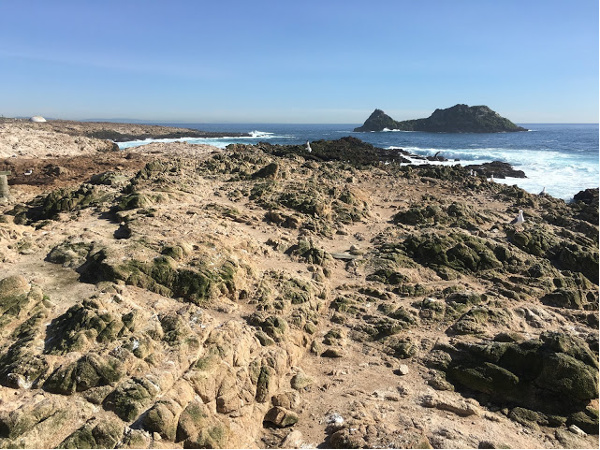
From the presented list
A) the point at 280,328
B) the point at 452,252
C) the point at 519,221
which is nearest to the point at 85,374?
the point at 280,328

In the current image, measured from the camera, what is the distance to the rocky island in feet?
17.6

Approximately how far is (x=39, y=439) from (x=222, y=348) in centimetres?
280

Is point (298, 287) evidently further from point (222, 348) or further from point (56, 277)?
point (56, 277)

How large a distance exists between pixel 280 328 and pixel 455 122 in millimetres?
116681

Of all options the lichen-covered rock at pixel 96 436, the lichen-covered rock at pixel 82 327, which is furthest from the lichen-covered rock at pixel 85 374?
the lichen-covered rock at pixel 96 436

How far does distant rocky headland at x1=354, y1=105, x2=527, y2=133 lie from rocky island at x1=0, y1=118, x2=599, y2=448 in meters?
104

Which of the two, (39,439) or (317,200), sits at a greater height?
(317,200)

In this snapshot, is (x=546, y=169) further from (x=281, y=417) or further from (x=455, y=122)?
(x=455, y=122)

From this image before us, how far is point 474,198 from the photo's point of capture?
21.5 m

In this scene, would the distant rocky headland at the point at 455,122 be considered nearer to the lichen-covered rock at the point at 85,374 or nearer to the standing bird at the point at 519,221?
the standing bird at the point at 519,221

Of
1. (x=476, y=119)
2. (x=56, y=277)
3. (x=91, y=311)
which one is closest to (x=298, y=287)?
(x=91, y=311)

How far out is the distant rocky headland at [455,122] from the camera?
349ft

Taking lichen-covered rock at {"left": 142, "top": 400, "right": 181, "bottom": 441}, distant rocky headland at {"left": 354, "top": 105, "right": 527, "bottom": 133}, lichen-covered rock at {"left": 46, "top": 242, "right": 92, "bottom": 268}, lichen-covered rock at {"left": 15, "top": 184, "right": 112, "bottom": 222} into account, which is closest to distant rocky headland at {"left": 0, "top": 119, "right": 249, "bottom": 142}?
lichen-covered rock at {"left": 15, "top": 184, "right": 112, "bottom": 222}

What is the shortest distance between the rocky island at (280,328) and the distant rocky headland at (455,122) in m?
104
